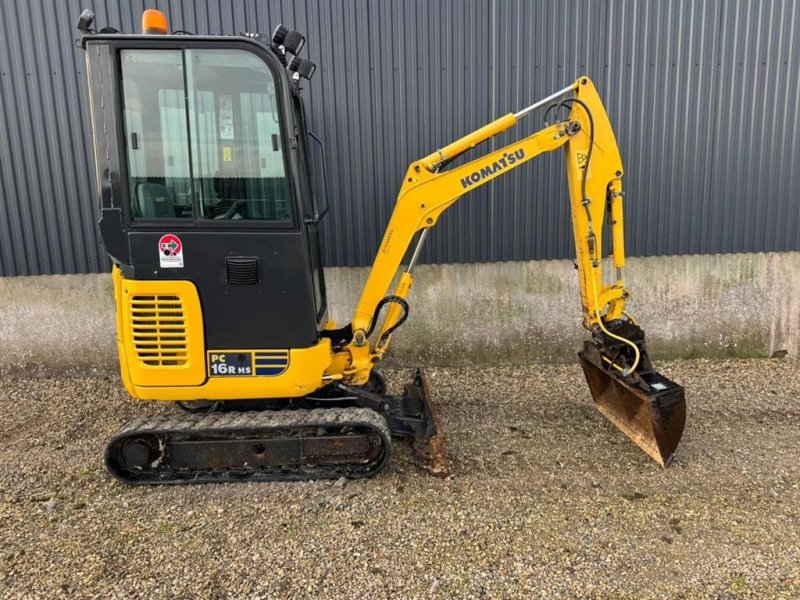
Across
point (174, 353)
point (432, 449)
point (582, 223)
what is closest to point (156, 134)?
point (174, 353)

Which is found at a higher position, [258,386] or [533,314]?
[258,386]

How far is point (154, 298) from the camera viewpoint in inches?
130

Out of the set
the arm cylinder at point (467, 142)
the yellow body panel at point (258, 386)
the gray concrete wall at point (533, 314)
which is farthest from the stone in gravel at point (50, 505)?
the arm cylinder at point (467, 142)

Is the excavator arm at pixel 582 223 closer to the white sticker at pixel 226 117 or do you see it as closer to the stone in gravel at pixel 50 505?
the white sticker at pixel 226 117

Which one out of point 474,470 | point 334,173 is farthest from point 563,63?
point 474,470

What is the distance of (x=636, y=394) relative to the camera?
12.1ft

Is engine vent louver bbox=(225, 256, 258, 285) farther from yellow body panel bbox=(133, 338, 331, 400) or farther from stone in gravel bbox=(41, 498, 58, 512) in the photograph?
stone in gravel bbox=(41, 498, 58, 512)

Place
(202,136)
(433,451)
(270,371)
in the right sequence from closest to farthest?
(202,136), (270,371), (433,451)

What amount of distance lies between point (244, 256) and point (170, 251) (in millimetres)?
444

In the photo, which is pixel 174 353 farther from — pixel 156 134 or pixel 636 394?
pixel 636 394

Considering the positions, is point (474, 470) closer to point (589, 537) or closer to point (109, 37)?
point (589, 537)

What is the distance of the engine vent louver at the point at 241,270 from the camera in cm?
333

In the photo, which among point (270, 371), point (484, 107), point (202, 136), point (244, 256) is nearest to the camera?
point (202, 136)

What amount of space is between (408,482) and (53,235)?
4.72 m
